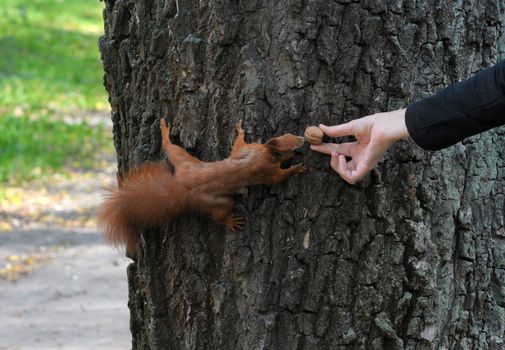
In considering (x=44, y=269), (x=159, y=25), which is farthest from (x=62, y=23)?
(x=159, y=25)

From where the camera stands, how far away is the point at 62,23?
1739 centimetres

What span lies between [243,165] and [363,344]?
2.24 ft

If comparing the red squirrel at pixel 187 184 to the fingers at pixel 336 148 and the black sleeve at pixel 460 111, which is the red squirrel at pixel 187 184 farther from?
the black sleeve at pixel 460 111

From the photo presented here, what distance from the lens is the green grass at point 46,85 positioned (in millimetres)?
9141

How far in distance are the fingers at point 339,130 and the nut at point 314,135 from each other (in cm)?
2

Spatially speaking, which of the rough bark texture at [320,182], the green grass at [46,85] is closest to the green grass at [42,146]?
the green grass at [46,85]

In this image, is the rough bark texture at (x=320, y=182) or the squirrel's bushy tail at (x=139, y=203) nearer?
the rough bark texture at (x=320, y=182)

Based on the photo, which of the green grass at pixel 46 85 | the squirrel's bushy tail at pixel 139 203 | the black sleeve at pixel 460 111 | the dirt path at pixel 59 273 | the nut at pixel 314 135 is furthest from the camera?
the green grass at pixel 46 85

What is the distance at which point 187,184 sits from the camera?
244 centimetres

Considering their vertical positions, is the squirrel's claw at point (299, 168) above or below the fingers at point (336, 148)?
below

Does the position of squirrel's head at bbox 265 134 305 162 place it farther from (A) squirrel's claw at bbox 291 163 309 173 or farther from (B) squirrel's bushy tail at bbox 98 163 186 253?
(B) squirrel's bushy tail at bbox 98 163 186 253

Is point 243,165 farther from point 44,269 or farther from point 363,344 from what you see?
point 44,269

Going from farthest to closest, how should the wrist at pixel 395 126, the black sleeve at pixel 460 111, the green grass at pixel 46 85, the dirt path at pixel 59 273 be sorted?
the green grass at pixel 46 85 → the dirt path at pixel 59 273 → the wrist at pixel 395 126 → the black sleeve at pixel 460 111

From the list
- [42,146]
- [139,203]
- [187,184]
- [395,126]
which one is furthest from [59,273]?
[395,126]
